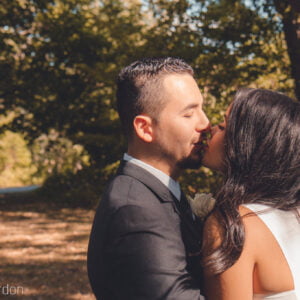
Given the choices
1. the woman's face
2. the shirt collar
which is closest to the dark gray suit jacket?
the shirt collar

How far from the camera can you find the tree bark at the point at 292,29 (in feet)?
22.8

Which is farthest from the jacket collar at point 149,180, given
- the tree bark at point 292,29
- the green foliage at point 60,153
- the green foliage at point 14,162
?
the green foliage at point 14,162

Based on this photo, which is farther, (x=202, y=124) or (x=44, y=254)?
(x=44, y=254)

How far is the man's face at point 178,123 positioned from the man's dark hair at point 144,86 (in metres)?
0.04

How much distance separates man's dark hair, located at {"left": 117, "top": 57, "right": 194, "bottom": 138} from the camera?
7.19 ft

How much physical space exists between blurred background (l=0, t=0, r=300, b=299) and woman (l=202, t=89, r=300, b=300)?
4.58m

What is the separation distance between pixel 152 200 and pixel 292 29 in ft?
22.3

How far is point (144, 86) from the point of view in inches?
88.1

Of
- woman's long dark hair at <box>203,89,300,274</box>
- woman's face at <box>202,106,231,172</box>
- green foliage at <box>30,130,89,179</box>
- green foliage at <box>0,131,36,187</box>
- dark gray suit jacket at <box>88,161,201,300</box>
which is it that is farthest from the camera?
green foliage at <box>0,131,36,187</box>

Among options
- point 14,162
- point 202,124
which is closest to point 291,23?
point 202,124

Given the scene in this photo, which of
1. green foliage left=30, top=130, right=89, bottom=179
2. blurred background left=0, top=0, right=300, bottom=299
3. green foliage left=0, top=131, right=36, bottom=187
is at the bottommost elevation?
green foliage left=0, top=131, right=36, bottom=187

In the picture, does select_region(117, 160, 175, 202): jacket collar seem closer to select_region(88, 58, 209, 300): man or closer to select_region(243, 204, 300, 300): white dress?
select_region(88, 58, 209, 300): man

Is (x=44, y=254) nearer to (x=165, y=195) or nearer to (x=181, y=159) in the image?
(x=181, y=159)

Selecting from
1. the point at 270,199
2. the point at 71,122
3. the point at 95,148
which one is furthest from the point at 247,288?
the point at 71,122
